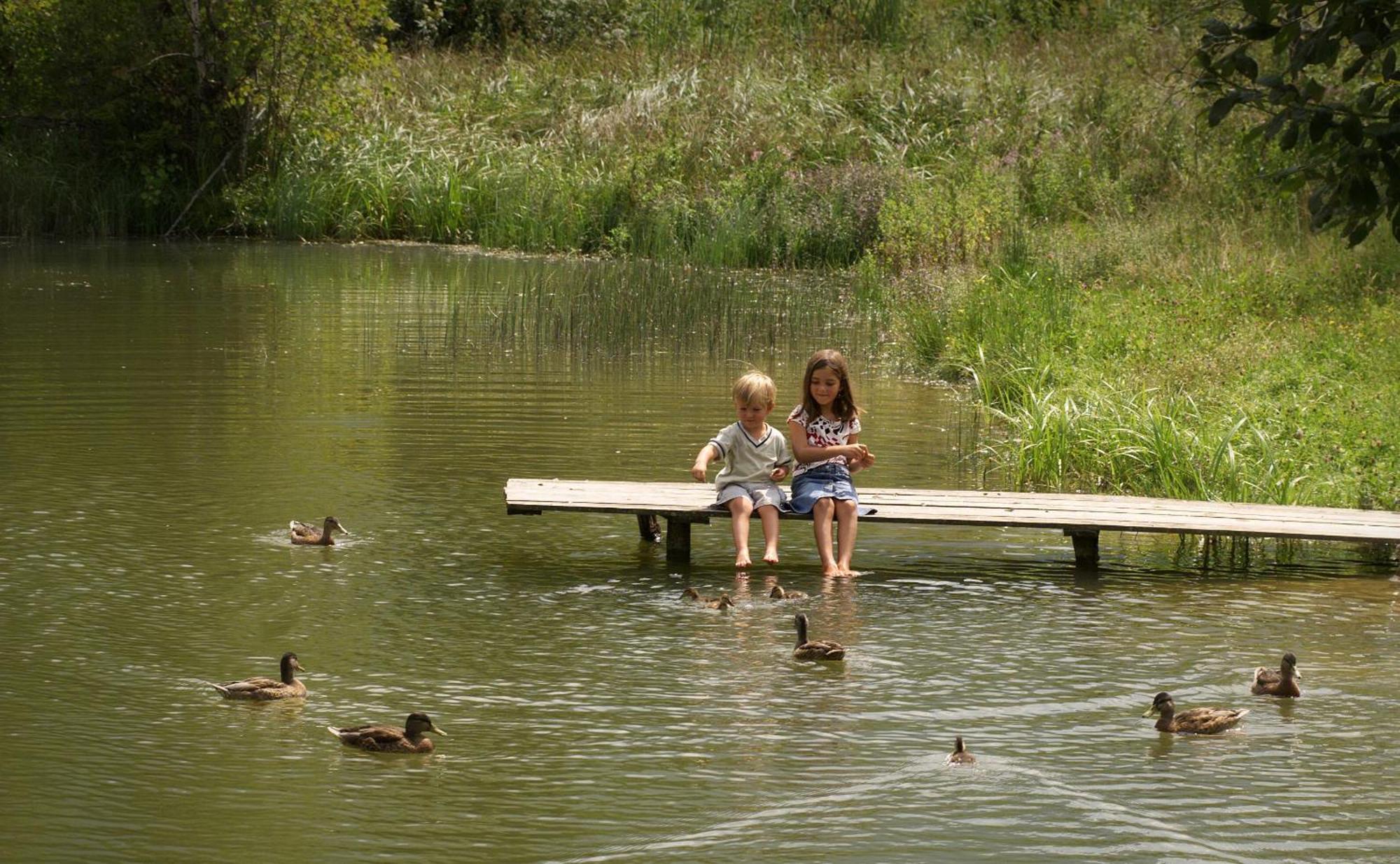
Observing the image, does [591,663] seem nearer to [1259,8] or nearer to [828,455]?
[828,455]

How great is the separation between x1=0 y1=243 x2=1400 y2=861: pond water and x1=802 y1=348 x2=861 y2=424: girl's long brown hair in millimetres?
833

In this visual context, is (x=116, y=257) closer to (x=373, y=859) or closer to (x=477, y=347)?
(x=477, y=347)

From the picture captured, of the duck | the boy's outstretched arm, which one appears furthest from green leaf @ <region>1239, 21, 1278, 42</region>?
the boy's outstretched arm

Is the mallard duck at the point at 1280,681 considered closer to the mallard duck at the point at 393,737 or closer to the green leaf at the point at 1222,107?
the green leaf at the point at 1222,107

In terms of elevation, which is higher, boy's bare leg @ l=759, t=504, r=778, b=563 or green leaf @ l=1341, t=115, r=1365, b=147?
green leaf @ l=1341, t=115, r=1365, b=147

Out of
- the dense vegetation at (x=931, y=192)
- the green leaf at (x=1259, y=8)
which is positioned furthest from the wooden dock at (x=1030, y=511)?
the green leaf at (x=1259, y=8)

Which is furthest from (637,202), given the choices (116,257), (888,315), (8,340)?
(8,340)

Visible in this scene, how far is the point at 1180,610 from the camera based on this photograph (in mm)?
9844

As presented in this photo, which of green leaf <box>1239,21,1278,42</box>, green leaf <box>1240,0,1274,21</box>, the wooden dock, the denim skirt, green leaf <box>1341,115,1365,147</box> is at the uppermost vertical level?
green leaf <box>1240,0,1274,21</box>

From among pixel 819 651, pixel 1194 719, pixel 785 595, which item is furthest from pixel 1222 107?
pixel 785 595

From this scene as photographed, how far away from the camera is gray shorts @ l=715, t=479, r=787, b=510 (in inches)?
424

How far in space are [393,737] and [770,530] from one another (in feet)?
12.4

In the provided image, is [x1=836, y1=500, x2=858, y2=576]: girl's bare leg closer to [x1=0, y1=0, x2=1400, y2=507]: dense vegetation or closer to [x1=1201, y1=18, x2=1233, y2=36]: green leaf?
[x1=0, y1=0, x2=1400, y2=507]: dense vegetation

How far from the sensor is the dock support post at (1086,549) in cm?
1075
